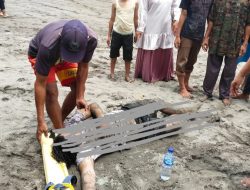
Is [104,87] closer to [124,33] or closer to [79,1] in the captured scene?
[124,33]

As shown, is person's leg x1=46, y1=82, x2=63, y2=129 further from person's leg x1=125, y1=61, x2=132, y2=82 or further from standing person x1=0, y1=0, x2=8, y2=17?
standing person x1=0, y1=0, x2=8, y2=17

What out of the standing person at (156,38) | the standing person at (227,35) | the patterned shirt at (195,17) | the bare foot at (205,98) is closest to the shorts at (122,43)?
the standing person at (156,38)

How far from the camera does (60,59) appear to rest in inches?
135

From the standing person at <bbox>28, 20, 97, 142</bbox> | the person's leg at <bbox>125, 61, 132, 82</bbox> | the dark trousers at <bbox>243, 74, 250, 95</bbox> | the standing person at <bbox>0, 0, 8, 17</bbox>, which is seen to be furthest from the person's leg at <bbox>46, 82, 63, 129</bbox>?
the standing person at <bbox>0, 0, 8, 17</bbox>

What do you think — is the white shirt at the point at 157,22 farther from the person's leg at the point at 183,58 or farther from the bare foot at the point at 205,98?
the bare foot at the point at 205,98

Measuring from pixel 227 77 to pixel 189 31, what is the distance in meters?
0.89

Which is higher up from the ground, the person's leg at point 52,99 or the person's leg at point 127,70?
the person's leg at point 52,99

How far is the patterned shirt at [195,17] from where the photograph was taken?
5047 millimetres

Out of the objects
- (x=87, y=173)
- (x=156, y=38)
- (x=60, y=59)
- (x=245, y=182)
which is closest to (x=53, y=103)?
(x=60, y=59)

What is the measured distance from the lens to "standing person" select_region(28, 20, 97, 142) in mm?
2957

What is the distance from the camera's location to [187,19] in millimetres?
5184

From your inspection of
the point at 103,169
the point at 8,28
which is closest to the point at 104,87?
the point at 103,169

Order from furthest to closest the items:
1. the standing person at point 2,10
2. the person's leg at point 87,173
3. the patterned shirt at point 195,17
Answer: the standing person at point 2,10, the patterned shirt at point 195,17, the person's leg at point 87,173

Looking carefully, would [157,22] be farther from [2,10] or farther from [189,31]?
[2,10]
